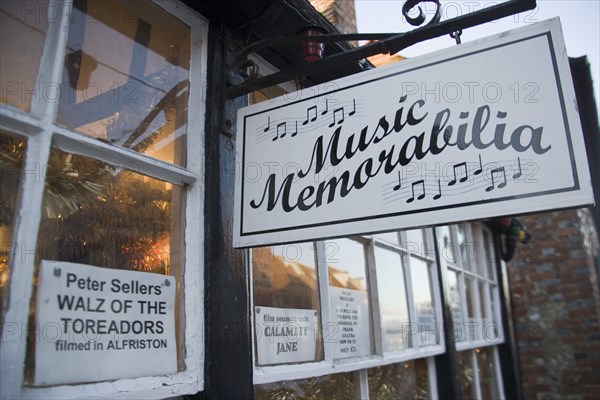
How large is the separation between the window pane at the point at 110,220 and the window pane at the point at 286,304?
45cm

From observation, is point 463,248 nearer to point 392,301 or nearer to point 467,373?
point 467,373

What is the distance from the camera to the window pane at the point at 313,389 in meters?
1.93

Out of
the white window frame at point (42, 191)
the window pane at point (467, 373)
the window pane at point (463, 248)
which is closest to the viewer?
the white window frame at point (42, 191)

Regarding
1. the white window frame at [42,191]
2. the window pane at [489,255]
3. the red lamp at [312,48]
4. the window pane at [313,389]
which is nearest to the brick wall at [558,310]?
the window pane at [489,255]

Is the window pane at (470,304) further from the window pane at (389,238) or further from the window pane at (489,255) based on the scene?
the window pane at (389,238)

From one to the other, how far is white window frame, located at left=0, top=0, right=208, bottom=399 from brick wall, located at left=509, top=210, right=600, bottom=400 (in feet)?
16.1

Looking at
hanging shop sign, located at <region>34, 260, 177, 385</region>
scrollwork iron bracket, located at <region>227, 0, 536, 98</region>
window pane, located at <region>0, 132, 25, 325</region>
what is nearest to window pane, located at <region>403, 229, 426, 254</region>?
scrollwork iron bracket, located at <region>227, 0, 536, 98</region>

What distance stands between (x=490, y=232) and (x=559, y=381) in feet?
5.91

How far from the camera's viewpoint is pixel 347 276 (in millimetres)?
2654

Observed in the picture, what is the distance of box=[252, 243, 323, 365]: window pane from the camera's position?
76.4 inches

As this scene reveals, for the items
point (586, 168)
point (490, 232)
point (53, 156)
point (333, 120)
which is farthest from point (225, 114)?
point (490, 232)

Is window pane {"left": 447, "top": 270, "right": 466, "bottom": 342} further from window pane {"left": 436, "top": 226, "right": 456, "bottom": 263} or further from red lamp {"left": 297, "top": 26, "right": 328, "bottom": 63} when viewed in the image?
red lamp {"left": 297, "top": 26, "right": 328, "bottom": 63}

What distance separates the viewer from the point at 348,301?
2.54 metres

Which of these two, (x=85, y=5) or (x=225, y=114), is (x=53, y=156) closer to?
(x=85, y=5)
